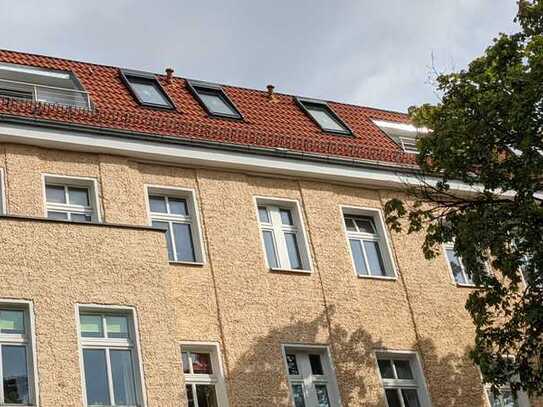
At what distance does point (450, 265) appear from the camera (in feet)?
66.6

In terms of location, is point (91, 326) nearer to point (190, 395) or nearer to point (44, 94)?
point (190, 395)

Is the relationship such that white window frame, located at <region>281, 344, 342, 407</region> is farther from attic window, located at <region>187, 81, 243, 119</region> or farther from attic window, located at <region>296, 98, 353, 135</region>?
attic window, located at <region>296, 98, 353, 135</region>

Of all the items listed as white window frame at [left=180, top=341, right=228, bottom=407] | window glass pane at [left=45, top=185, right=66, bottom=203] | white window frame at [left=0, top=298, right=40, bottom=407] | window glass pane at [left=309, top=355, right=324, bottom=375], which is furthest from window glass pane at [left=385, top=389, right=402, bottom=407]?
white window frame at [left=0, top=298, right=40, bottom=407]

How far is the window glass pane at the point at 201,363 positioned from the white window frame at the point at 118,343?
6.14 feet

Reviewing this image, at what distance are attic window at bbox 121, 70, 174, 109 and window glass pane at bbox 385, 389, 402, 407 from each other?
7.53m

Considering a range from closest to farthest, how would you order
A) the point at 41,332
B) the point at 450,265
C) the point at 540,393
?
the point at 41,332, the point at 540,393, the point at 450,265

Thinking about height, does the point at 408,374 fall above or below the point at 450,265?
below

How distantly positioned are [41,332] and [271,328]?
4.59m

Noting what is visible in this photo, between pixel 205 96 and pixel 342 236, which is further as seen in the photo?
pixel 205 96

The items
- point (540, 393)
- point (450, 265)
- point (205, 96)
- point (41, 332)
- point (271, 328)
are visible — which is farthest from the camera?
point (205, 96)

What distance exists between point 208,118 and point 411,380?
6.99 metres

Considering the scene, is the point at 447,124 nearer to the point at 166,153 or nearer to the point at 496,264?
the point at 496,264

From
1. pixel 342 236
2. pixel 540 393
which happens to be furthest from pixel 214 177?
pixel 540 393

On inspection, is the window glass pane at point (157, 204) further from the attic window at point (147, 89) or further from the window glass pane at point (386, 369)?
the window glass pane at point (386, 369)
